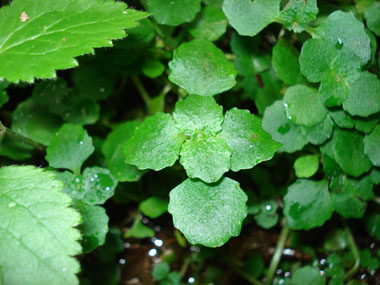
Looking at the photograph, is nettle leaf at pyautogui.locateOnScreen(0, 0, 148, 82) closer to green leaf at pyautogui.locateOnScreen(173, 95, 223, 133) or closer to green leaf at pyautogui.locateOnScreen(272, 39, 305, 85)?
green leaf at pyautogui.locateOnScreen(173, 95, 223, 133)

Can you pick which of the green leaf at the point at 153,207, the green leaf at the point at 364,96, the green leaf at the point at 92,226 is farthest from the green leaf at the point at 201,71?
the green leaf at the point at 153,207

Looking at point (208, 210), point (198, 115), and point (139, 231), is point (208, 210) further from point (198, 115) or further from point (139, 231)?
point (139, 231)

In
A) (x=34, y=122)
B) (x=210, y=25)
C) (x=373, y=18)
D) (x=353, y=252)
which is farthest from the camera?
(x=353, y=252)

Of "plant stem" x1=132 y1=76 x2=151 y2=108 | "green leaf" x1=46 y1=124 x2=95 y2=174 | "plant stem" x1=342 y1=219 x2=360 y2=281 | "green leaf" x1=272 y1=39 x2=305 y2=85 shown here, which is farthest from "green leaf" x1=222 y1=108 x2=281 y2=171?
"plant stem" x1=342 y1=219 x2=360 y2=281

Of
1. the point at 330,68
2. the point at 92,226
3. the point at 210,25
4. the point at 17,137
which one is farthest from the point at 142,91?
the point at 330,68

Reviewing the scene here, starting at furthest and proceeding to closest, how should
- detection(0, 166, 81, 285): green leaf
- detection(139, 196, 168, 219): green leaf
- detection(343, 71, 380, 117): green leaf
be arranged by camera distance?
detection(139, 196, 168, 219): green leaf → detection(343, 71, 380, 117): green leaf → detection(0, 166, 81, 285): green leaf
